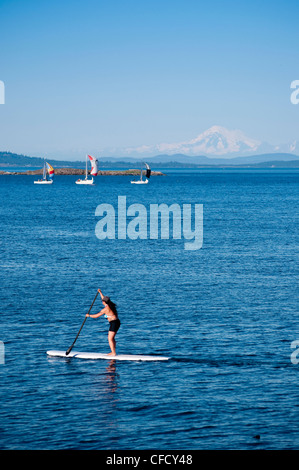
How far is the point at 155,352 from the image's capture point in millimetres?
34562

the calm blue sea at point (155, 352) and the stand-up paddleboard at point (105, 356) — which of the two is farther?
the stand-up paddleboard at point (105, 356)

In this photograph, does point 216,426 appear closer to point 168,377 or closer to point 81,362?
point 168,377

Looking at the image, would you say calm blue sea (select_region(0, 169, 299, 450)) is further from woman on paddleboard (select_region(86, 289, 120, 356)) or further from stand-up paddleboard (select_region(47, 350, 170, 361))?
woman on paddleboard (select_region(86, 289, 120, 356))

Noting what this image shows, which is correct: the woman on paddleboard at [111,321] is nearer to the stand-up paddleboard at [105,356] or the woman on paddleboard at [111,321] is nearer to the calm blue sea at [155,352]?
the stand-up paddleboard at [105,356]

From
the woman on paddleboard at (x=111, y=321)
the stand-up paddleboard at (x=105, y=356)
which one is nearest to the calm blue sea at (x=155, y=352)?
the stand-up paddleboard at (x=105, y=356)

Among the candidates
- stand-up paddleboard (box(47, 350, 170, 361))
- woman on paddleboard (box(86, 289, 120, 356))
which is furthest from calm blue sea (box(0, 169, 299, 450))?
woman on paddleboard (box(86, 289, 120, 356))

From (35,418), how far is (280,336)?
1601 centimetres

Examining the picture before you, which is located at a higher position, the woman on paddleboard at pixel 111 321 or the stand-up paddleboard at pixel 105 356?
the woman on paddleboard at pixel 111 321

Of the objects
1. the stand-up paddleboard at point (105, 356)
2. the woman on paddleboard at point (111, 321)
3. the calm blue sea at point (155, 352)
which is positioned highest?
the woman on paddleboard at point (111, 321)

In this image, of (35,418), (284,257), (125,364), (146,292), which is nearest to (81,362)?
(125,364)

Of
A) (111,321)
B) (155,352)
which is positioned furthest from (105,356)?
(155,352)

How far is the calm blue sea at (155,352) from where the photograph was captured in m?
25.5

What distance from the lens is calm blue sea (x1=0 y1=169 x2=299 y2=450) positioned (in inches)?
1006
